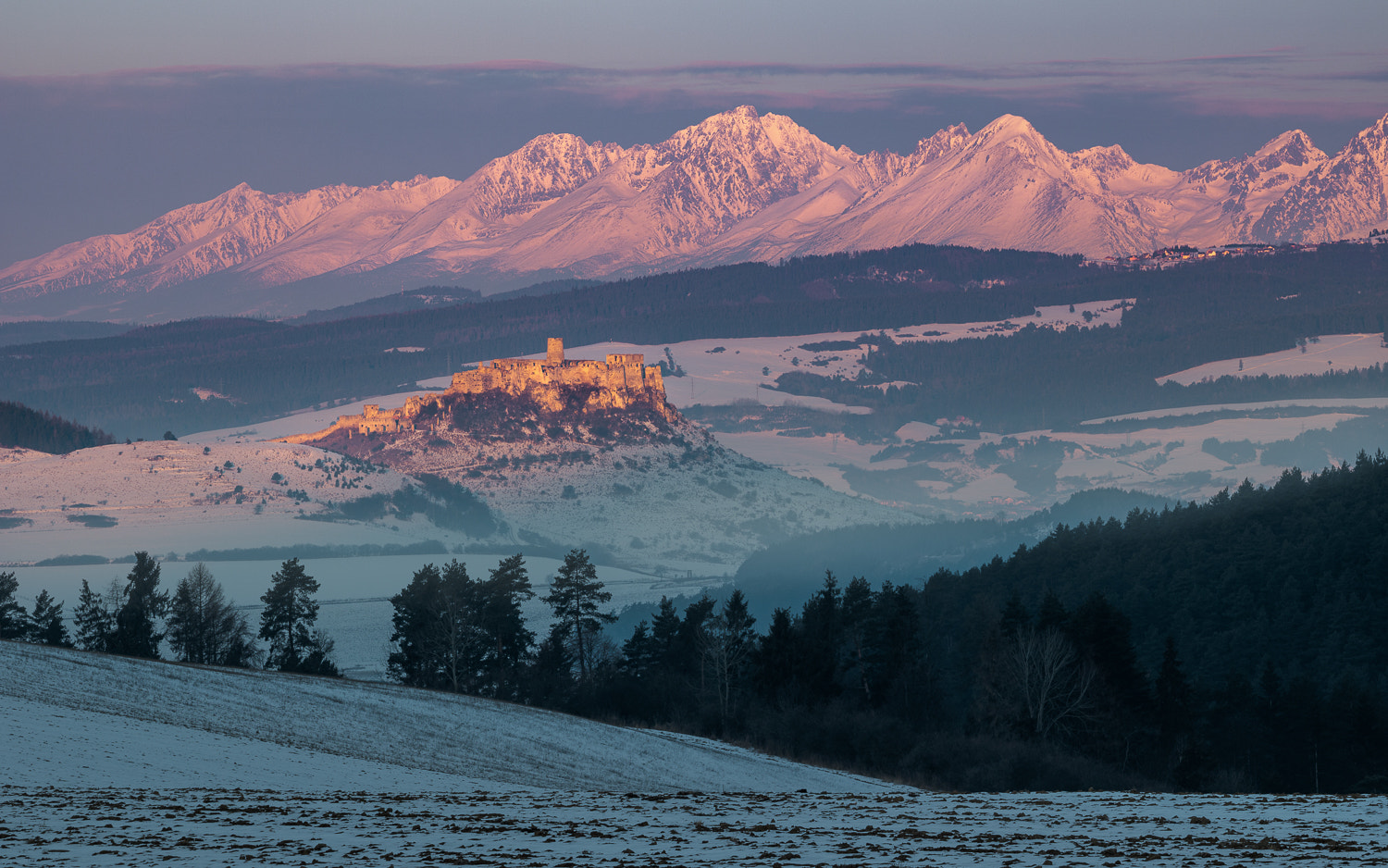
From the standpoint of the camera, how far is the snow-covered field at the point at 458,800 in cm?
4116

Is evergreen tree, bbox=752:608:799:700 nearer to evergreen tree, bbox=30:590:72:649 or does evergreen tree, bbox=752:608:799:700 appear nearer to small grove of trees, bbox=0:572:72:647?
small grove of trees, bbox=0:572:72:647

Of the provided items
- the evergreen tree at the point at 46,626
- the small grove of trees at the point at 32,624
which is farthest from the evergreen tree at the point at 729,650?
the evergreen tree at the point at 46,626

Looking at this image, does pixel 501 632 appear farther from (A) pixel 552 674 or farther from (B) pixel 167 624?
(B) pixel 167 624

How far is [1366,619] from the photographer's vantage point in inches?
4717

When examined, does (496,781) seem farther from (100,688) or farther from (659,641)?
(659,641)

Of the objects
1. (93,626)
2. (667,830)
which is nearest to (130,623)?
(93,626)

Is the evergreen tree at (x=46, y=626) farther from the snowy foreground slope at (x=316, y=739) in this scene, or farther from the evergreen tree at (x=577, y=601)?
the snowy foreground slope at (x=316, y=739)

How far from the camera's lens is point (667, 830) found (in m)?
46.4

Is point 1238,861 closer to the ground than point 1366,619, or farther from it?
closer to the ground

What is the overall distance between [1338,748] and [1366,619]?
39192 millimetres

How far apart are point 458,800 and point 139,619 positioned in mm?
60298

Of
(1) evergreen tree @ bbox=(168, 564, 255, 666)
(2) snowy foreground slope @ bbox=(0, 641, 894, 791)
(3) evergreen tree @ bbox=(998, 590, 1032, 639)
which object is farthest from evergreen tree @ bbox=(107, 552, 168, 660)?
(3) evergreen tree @ bbox=(998, 590, 1032, 639)

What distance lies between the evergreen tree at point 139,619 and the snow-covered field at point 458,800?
30.0 m

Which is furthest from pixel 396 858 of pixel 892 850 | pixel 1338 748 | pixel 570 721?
pixel 1338 748
